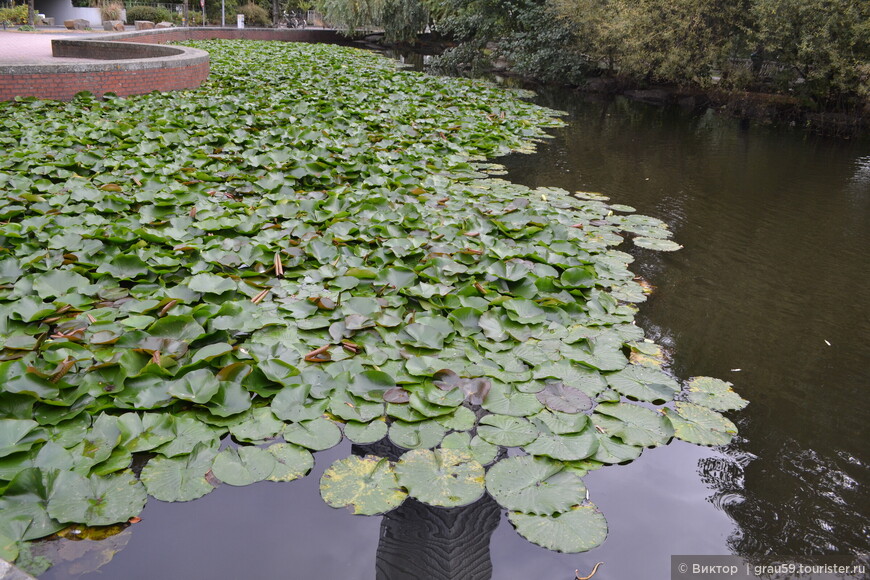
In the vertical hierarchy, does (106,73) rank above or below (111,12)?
below

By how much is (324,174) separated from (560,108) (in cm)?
806

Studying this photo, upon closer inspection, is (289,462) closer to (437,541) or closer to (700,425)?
(437,541)

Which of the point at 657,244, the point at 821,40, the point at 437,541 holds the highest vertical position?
the point at 821,40

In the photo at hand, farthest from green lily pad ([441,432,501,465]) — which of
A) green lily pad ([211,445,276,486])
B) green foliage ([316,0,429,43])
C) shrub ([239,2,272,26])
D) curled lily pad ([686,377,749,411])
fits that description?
shrub ([239,2,272,26])

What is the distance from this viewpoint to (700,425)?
8.09ft

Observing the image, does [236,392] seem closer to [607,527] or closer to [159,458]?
[159,458]

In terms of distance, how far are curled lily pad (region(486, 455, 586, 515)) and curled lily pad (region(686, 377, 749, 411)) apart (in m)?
0.83

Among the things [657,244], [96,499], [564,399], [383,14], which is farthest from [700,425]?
[383,14]

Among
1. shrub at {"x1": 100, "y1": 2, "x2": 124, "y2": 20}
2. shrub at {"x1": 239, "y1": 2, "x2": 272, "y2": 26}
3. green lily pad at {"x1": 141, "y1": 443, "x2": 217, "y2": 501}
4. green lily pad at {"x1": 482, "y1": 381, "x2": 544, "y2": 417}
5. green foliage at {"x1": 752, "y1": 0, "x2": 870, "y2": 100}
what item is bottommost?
green lily pad at {"x1": 141, "y1": 443, "x2": 217, "y2": 501}

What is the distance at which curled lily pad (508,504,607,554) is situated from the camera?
6.14 ft

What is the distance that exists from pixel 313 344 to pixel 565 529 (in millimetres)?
1326

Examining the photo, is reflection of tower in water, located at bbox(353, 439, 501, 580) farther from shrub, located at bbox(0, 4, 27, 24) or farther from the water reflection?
shrub, located at bbox(0, 4, 27, 24)

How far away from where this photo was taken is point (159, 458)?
2.11m

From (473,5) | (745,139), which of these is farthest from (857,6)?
(473,5)
